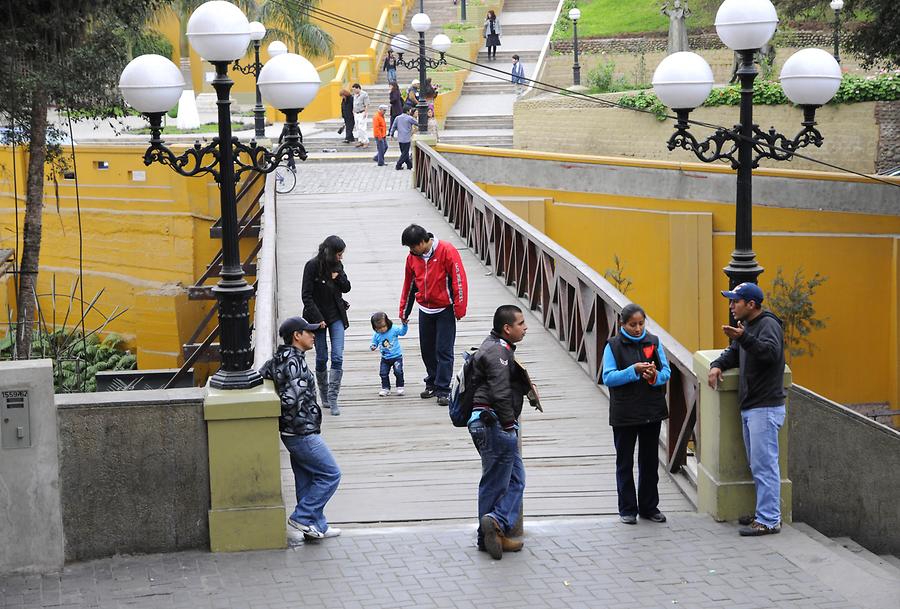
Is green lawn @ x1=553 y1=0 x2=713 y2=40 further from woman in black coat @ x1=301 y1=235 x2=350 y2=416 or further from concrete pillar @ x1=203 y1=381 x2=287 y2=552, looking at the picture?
concrete pillar @ x1=203 y1=381 x2=287 y2=552

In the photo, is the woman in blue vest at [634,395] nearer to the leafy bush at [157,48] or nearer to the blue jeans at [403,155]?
the blue jeans at [403,155]

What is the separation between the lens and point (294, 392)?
25.1 feet

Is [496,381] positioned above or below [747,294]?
below

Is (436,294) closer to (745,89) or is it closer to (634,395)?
(745,89)

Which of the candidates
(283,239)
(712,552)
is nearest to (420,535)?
(712,552)

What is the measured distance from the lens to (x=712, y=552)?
766 centimetres

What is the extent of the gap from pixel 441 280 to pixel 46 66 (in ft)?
34.2

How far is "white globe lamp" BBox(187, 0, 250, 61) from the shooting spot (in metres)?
8.28

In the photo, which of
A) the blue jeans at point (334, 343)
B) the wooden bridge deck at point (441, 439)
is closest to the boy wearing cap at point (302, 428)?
the wooden bridge deck at point (441, 439)

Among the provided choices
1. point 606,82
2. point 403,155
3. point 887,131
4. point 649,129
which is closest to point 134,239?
point 403,155

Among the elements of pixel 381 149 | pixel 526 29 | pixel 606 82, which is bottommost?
pixel 381 149

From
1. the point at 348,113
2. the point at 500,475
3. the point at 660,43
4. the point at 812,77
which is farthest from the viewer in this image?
the point at 660,43

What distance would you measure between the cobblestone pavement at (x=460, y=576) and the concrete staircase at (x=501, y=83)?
21.5 m

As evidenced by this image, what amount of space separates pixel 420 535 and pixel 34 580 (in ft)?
7.50
